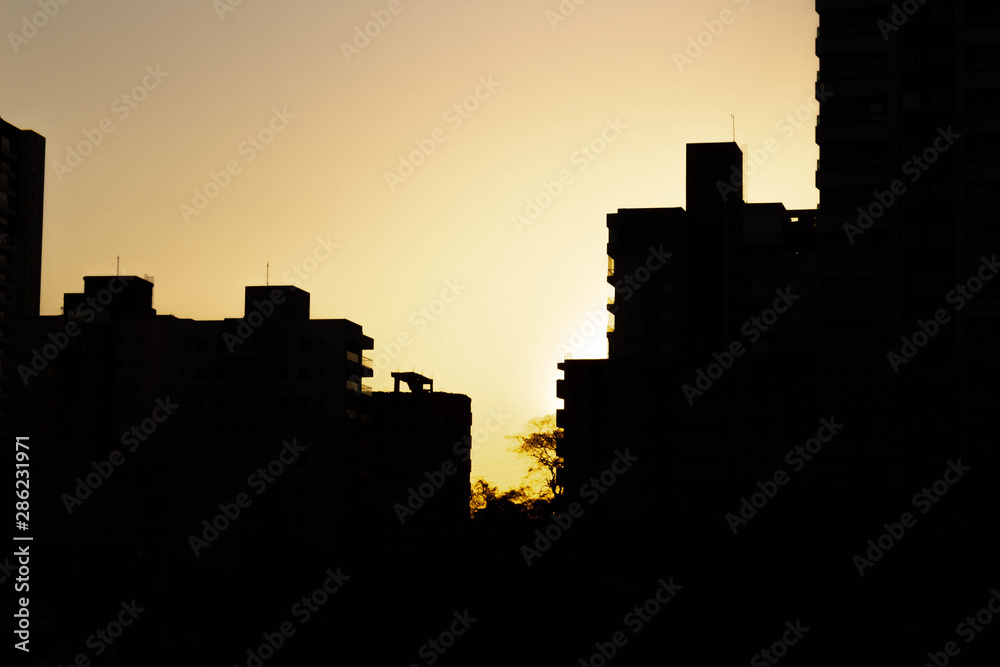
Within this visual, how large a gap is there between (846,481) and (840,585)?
1559cm

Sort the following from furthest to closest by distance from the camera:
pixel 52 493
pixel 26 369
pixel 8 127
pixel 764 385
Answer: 1. pixel 8 127
2. pixel 26 369
3. pixel 764 385
4. pixel 52 493

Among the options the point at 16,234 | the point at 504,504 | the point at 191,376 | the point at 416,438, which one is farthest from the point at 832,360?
the point at 16,234

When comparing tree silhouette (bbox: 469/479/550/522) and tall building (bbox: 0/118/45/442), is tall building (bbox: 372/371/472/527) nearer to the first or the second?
tree silhouette (bbox: 469/479/550/522)

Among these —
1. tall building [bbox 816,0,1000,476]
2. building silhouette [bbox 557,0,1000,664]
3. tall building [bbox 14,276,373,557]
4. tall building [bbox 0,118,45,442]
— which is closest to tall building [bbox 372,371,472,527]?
tall building [bbox 14,276,373,557]

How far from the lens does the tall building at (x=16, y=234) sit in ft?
441

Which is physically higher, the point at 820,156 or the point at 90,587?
the point at 820,156

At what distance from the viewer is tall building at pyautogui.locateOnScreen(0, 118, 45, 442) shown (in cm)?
13438

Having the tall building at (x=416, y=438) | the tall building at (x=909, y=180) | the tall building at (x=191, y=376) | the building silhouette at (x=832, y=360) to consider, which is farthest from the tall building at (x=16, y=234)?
the tall building at (x=909, y=180)

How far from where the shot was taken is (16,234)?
479 feet

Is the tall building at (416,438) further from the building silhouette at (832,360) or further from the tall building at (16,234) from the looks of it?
the building silhouette at (832,360)

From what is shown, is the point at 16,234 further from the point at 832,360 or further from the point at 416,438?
the point at 832,360

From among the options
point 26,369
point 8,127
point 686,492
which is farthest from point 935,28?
point 8,127

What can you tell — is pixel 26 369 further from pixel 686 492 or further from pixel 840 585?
pixel 840 585

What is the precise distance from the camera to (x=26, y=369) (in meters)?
124
